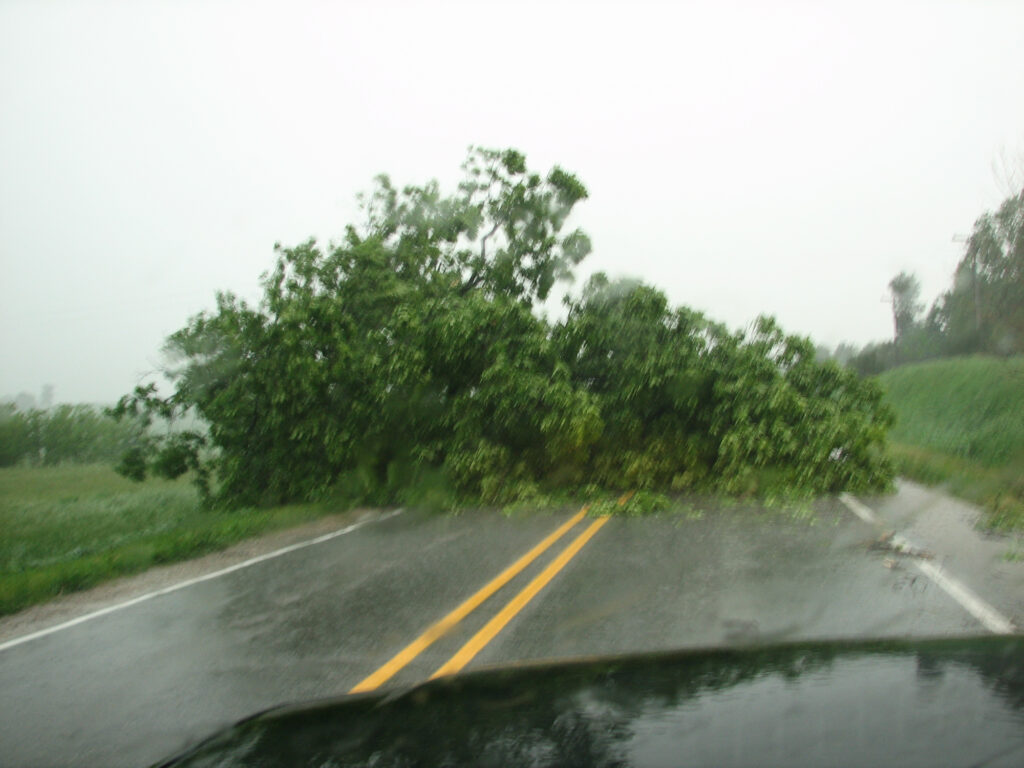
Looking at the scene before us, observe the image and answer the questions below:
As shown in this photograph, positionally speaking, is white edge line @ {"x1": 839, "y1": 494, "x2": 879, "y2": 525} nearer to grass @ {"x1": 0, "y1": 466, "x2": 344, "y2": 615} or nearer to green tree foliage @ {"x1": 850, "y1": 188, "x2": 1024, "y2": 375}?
green tree foliage @ {"x1": 850, "y1": 188, "x2": 1024, "y2": 375}

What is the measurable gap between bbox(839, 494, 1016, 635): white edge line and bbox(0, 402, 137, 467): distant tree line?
32.7 meters

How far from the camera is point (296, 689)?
14.2ft

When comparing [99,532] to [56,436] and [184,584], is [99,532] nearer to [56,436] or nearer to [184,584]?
[184,584]

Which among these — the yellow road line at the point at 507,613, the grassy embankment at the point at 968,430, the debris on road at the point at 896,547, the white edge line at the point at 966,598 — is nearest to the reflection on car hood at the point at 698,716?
the yellow road line at the point at 507,613

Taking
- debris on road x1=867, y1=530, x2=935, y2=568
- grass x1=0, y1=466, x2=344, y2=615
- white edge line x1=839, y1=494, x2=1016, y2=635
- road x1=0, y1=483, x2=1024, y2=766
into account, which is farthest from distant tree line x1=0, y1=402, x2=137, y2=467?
white edge line x1=839, y1=494, x2=1016, y2=635

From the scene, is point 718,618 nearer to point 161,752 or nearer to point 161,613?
point 161,752

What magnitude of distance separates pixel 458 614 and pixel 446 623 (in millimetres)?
214

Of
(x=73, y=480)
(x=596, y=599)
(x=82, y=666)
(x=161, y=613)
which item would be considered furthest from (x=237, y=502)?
(x=73, y=480)

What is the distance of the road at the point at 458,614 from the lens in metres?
4.32

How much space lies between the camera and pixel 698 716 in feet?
7.28

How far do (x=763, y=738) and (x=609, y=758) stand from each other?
0.44m

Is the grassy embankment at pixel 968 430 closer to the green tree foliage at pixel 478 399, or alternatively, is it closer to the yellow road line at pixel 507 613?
the green tree foliage at pixel 478 399

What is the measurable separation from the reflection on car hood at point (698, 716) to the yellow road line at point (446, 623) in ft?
Result: 4.75

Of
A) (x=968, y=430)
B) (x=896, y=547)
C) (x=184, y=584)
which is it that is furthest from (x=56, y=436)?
(x=896, y=547)
